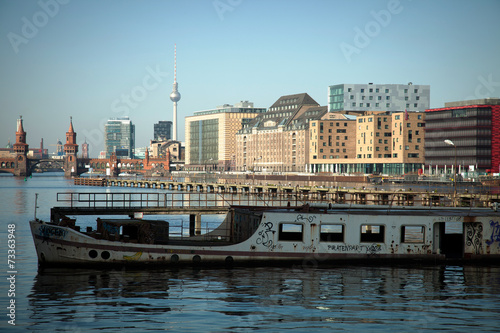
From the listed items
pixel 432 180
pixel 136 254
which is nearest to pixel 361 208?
pixel 136 254

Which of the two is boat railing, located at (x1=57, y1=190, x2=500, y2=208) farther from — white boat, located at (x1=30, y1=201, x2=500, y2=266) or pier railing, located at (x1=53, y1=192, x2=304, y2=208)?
white boat, located at (x1=30, y1=201, x2=500, y2=266)

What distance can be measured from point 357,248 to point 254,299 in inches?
510

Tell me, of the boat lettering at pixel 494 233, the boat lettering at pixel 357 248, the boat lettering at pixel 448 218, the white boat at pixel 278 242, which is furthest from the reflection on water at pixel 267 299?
the boat lettering at pixel 448 218

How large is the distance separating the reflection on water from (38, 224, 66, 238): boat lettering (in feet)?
8.18

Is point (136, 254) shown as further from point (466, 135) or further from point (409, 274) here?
point (466, 135)

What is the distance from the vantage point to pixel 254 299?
3322 cm

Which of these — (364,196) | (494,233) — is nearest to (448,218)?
(494,233)

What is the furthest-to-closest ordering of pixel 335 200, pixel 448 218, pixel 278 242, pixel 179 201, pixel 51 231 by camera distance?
pixel 179 201 → pixel 335 200 → pixel 448 218 → pixel 278 242 → pixel 51 231

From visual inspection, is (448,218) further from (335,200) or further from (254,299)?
(335,200)

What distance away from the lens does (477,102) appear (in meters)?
195

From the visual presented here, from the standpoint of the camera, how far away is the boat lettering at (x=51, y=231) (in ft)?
132

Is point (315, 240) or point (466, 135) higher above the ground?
point (466, 135)

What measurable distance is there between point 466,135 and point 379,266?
162840 millimetres

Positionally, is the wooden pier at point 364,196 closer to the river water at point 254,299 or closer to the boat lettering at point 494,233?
the boat lettering at point 494,233
